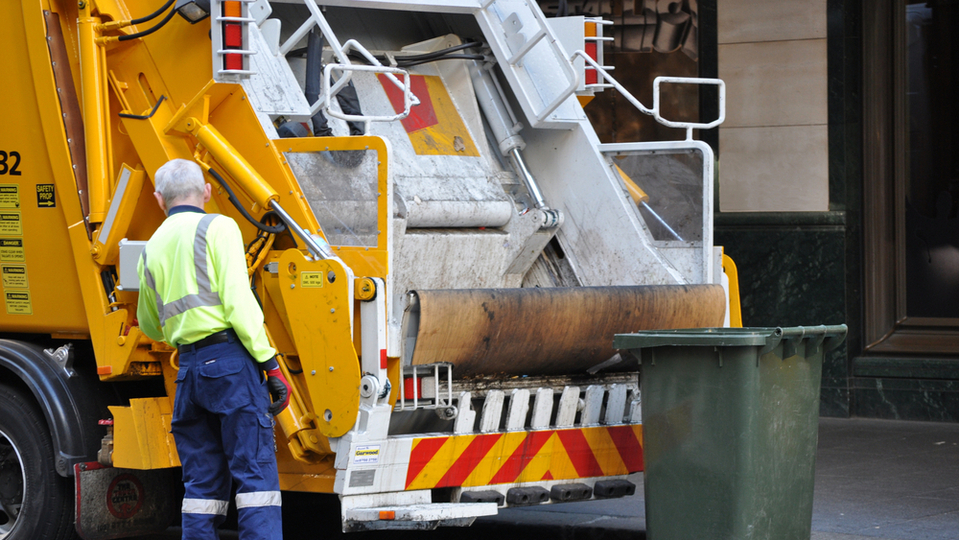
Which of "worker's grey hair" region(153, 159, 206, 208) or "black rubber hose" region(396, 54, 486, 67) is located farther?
"black rubber hose" region(396, 54, 486, 67)

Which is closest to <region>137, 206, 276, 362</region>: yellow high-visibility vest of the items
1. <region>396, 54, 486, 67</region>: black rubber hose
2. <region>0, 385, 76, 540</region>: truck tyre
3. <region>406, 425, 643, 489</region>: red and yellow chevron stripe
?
<region>406, 425, 643, 489</region>: red and yellow chevron stripe

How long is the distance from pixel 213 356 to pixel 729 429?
1.64 metres

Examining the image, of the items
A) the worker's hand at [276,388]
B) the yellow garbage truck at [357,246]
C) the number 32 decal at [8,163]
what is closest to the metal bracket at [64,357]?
the yellow garbage truck at [357,246]

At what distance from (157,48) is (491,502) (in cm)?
197

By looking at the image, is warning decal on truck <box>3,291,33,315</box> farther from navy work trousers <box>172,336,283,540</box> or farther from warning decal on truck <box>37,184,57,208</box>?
navy work trousers <box>172,336,283,540</box>

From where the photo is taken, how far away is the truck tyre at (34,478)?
195 inches

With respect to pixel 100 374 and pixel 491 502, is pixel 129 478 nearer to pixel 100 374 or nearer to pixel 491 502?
pixel 100 374

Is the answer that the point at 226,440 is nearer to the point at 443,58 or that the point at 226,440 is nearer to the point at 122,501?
the point at 122,501

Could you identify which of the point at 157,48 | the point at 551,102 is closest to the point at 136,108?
the point at 157,48

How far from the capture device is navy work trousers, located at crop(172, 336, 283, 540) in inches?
163

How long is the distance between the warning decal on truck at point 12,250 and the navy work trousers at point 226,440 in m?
1.21

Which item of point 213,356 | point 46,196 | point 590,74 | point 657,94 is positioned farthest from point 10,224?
point 657,94

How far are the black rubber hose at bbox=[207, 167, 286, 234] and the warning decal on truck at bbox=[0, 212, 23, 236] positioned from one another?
0.94 meters

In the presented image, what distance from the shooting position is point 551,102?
17.9ft
